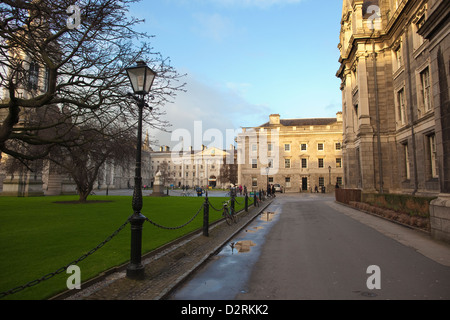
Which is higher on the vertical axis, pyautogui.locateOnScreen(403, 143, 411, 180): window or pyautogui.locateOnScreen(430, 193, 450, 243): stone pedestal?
pyautogui.locateOnScreen(403, 143, 411, 180): window

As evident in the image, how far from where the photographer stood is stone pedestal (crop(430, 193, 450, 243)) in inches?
328

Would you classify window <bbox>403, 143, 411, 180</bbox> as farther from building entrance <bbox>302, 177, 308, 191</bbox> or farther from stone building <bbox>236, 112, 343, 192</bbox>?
building entrance <bbox>302, 177, 308, 191</bbox>

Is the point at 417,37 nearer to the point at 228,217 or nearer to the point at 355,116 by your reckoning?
the point at 355,116

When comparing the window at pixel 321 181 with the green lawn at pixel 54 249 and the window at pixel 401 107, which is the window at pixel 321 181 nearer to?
the window at pixel 401 107

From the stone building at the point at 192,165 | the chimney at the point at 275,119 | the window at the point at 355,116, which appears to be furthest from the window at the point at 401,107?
the stone building at the point at 192,165

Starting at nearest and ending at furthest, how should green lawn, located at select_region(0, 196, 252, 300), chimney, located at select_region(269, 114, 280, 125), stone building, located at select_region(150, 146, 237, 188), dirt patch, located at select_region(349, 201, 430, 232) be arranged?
1. green lawn, located at select_region(0, 196, 252, 300)
2. dirt patch, located at select_region(349, 201, 430, 232)
3. chimney, located at select_region(269, 114, 280, 125)
4. stone building, located at select_region(150, 146, 237, 188)

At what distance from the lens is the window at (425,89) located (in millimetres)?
18472

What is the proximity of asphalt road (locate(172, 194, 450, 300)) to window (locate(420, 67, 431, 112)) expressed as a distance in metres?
12.2

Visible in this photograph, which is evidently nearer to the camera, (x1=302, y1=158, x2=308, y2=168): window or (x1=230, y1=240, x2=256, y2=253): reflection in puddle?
(x1=230, y1=240, x2=256, y2=253): reflection in puddle

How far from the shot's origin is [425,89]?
1895cm

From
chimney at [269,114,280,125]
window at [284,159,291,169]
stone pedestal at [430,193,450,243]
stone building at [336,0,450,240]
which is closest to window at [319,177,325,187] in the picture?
window at [284,159,291,169]

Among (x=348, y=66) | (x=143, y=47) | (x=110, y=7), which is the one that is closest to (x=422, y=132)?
(x=348, y=66)

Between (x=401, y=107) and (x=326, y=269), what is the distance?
21.8m
